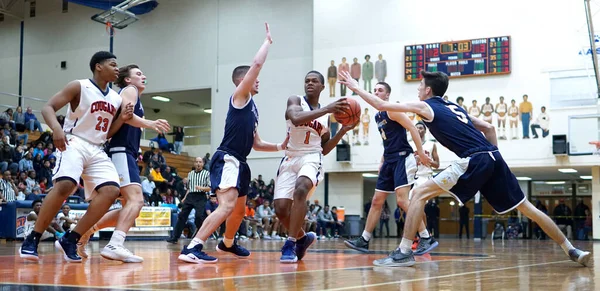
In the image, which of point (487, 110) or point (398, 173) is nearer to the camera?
point (398, 173)

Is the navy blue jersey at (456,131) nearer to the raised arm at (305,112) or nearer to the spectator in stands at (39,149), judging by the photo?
the raised arm at (305,112)

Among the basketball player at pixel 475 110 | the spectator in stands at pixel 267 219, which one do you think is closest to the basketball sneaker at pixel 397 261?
the spectator in stands at pixel 267 219

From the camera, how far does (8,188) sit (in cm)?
1565

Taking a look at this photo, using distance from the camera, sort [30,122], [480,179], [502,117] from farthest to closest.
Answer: [502,117] < [30,122] < [480,179]

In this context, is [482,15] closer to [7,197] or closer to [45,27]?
[7,197]

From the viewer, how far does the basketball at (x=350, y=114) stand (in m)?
6.14

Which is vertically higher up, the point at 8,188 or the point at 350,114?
the point at 350,114

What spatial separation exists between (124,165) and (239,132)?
1133 mm

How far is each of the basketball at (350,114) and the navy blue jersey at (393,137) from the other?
5.50ft

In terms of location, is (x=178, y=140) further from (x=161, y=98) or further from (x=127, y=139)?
(x=127, y=139)

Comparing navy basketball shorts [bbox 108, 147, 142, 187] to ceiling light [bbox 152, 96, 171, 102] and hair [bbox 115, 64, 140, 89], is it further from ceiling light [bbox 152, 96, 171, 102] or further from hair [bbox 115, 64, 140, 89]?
ceiling light [bbox 152, 96, 171, 102]

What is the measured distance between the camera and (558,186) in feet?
91.6

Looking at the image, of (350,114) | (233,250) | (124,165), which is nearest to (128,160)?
(124,165)

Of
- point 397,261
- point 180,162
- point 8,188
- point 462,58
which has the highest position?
point 462,58
